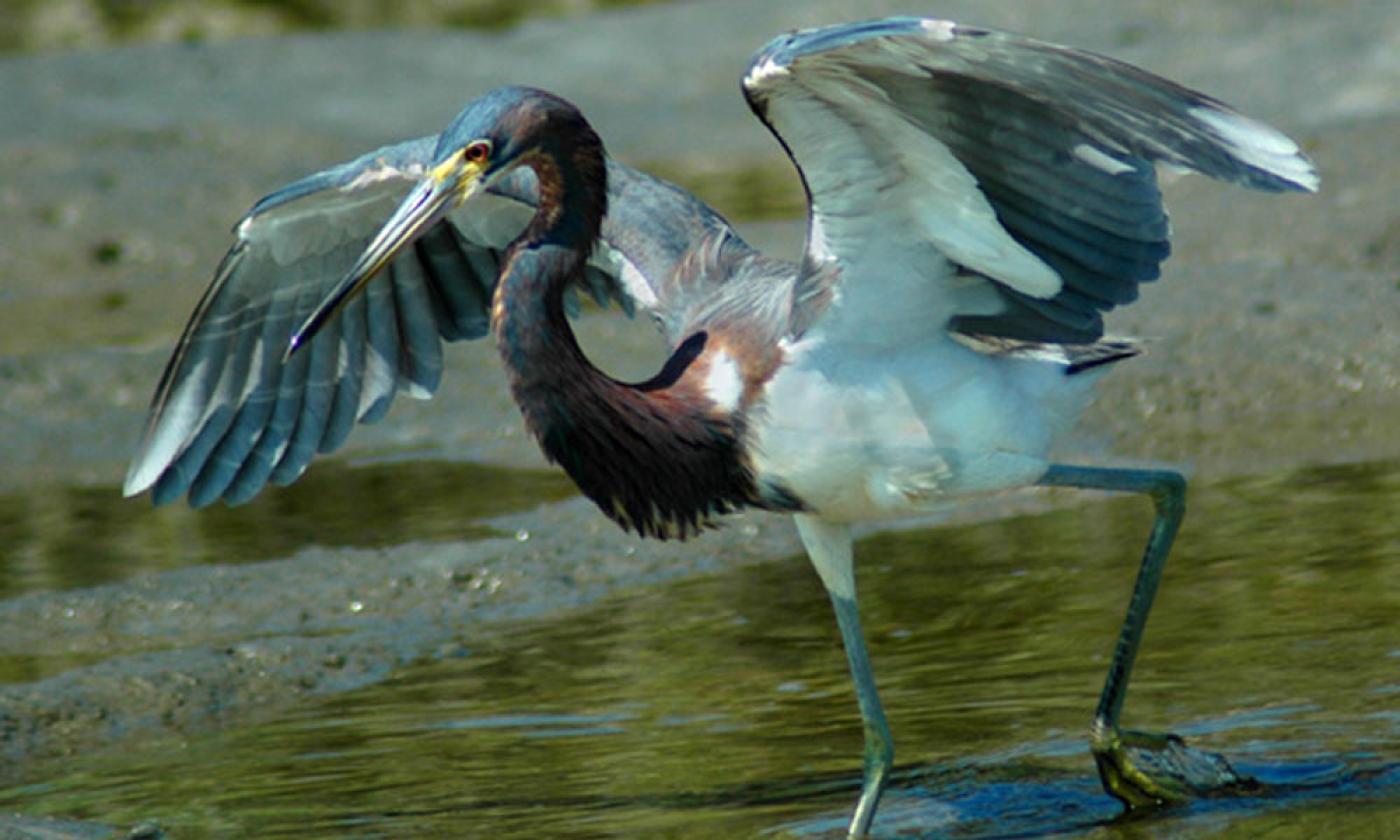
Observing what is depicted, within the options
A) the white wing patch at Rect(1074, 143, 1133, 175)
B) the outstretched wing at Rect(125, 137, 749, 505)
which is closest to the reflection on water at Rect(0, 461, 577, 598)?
the outstretched wing at Rect(125, 137, 749, 505)

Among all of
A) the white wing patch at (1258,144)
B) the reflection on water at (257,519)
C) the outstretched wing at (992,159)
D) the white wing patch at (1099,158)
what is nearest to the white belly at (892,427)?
the outstretched wing at (992,159)

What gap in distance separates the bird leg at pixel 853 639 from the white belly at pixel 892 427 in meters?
0.16

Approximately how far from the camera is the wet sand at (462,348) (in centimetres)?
721

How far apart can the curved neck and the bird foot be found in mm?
1003

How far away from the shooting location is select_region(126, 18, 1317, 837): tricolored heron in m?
4.79

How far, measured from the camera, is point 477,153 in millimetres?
5348

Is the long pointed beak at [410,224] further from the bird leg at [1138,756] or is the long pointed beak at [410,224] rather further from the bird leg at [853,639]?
the bird leg at [1138,756]

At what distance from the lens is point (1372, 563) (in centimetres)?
670

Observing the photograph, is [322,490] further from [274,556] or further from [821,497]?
[821,497]

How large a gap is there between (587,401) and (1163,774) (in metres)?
1.50

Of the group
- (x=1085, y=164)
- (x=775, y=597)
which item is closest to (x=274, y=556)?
(x=775, y=597)

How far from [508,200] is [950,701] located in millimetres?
1883

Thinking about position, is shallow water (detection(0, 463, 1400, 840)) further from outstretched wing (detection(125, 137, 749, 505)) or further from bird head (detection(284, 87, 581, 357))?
bird head (detection(284, 87, 581, 357))

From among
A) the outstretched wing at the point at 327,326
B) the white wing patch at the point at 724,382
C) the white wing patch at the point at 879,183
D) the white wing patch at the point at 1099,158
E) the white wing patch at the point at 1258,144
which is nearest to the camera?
the white wing patch at the point at 1258,144
